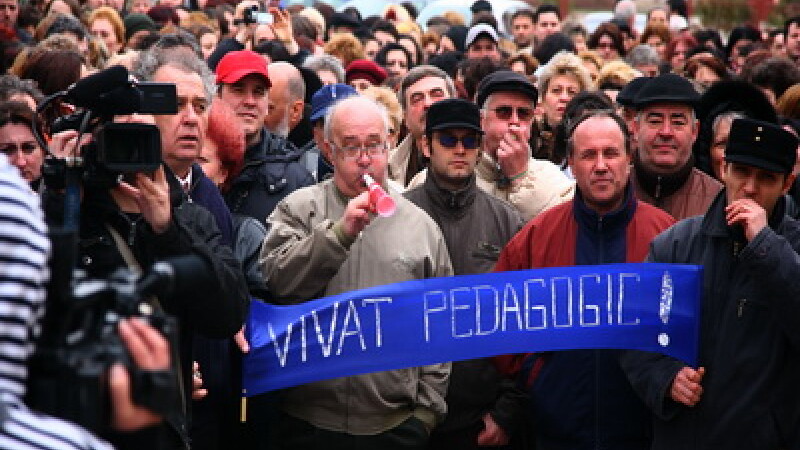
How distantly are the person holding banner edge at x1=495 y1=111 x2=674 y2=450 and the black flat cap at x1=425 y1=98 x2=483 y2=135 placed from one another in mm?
561

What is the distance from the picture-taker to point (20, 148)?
6.53 meters

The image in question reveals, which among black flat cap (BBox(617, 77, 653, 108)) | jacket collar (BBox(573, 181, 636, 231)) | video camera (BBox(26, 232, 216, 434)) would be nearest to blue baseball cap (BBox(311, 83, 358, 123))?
black flat cap (BBox(617, 77, 653, 108))

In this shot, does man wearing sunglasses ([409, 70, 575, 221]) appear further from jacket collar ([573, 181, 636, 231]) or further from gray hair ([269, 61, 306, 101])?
gray hair ([269, 61, 306, 101])

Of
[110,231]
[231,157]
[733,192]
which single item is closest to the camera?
[110,231]

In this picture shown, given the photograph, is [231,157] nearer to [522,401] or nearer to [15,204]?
[522,401]

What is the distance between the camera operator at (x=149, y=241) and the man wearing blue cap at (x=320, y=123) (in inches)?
107

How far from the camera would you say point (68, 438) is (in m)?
3.24

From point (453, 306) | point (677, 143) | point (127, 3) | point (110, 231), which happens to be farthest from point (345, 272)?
point (127, 3)

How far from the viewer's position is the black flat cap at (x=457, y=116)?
23.4ft

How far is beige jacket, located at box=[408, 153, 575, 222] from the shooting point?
7.60 meters

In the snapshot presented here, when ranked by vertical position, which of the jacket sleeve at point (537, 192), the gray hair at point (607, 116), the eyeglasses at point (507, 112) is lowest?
the jacket sleeve at point (537, 192)

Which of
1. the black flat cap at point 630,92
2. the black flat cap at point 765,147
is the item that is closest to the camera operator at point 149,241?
the black flat cap at point 765,147

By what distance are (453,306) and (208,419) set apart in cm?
116

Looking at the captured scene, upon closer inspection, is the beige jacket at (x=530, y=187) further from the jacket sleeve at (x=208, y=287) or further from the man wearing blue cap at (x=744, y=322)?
the jacket sleeve at (x=208, y=287)
